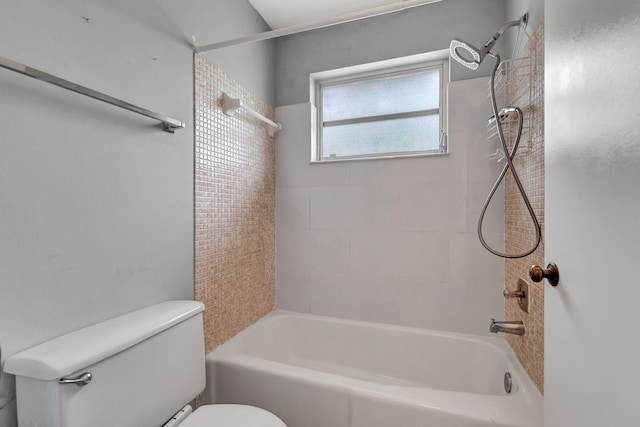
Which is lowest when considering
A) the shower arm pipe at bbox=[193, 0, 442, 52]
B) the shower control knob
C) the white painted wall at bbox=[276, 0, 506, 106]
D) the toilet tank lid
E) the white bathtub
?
the white bathtub

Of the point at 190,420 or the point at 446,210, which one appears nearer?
the point at 190,420

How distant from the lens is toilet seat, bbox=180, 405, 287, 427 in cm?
107

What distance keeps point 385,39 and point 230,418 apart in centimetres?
227

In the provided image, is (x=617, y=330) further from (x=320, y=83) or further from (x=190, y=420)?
(x=320, y=83)

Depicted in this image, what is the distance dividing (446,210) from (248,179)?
1.28 metres

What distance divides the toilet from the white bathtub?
0.22 m

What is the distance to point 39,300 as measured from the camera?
84cm

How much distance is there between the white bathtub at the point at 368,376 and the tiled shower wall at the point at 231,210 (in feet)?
0.59

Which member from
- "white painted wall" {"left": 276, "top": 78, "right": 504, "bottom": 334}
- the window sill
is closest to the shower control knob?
"white painted wall" {"left": 276, "top": 78, "right": 504, "bottom": 334}

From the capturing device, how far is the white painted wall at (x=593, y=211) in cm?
47

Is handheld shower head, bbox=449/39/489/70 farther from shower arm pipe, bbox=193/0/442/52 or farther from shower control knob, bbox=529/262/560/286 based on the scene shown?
shower control knob, bbox=529/262/560/286

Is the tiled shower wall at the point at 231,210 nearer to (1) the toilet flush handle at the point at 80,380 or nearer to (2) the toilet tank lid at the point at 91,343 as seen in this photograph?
(2) the toilet tank lid at the point at 91,343

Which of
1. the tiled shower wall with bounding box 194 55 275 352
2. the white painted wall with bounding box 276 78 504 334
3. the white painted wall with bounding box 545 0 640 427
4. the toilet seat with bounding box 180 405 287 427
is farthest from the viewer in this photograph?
the white painted wall with bounding box 276 78 504 334

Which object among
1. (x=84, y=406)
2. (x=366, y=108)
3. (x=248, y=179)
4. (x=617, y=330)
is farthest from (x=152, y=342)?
(x=366, y=108)
